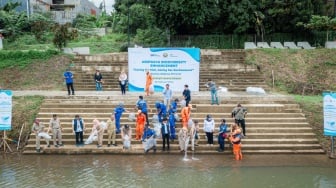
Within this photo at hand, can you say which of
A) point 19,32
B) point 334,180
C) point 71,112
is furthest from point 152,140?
point 19,32

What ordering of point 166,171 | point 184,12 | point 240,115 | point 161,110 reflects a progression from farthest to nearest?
point 184,12 < point 161,110 < point 240,115 < point 166,171

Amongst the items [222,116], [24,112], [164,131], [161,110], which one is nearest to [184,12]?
[222,116]

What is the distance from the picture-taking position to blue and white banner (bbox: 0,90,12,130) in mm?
Answer: 15914

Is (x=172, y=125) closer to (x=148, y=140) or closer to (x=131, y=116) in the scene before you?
(x=148, y=140)

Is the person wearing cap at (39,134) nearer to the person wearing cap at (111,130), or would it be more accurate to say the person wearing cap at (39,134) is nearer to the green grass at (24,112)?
the green grass at (24,112)

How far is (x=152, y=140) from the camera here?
15.4m

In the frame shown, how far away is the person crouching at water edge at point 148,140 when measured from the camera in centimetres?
1530

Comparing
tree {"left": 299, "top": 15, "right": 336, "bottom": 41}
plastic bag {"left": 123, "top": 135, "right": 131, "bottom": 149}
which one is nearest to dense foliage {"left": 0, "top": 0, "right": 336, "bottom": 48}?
tree {"left": 299, "top": 15, "right": 336, "bottom": 41}

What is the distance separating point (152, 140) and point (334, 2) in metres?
28.8

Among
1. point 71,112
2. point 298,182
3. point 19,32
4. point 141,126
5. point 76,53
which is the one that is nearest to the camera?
point 298,182

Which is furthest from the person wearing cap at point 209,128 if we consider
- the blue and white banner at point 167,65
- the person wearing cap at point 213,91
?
the blue and white banner at point 167,65

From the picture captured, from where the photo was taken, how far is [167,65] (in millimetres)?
21047

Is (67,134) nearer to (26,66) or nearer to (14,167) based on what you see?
(14,167)

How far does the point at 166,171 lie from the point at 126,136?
2681 millimetres
